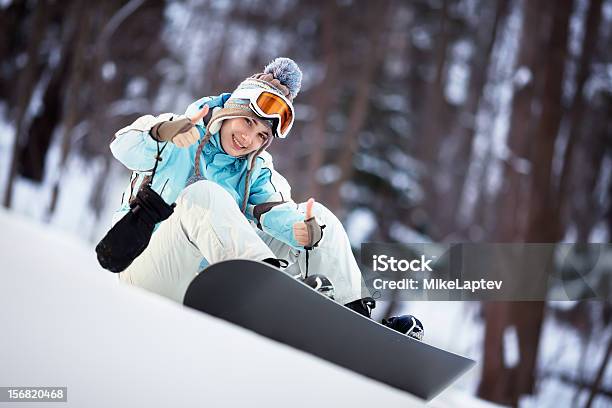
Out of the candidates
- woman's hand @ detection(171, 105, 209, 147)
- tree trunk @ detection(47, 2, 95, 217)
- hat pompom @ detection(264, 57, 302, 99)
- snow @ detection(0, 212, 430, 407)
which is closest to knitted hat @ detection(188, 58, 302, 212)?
hat pompom @ detection(264, 57, 302, 99)

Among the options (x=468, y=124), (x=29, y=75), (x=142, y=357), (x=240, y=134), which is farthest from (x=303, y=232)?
(x=468, y=124)

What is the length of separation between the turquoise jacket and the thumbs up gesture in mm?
Result: 29

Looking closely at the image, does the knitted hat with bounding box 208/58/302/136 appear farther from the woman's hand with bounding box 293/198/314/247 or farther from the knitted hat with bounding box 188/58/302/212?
the woman's hand with bounding box 293/198/314/247

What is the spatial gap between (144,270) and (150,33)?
13.8ft

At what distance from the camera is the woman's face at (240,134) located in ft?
5.78

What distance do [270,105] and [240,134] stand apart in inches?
4.9

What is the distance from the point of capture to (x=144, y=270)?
176 centimetres

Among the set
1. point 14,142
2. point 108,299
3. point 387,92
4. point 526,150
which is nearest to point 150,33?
point 14,142

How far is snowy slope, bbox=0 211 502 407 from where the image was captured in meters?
1.20

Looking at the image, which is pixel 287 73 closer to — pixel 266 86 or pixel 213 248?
pixel 266 86

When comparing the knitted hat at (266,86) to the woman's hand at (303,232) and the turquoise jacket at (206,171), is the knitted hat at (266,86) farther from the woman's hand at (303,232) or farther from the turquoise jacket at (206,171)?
the woman's hand at (303,232)

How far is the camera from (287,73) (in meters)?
1.85

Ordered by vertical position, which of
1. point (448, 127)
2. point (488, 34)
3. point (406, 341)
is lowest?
point (406, 341)

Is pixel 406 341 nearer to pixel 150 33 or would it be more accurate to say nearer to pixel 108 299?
pixel 108 299
